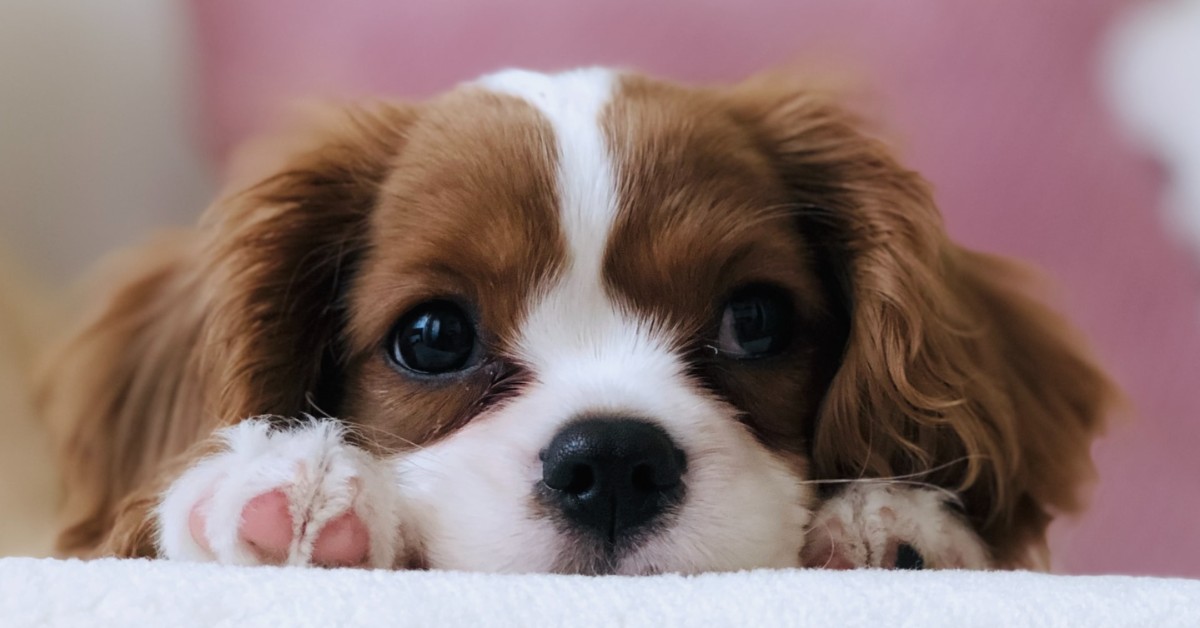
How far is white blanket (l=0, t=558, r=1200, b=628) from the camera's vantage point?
2.63 ft

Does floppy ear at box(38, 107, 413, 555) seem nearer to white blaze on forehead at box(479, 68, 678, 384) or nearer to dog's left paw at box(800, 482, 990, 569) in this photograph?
white blaze on forehead at box(479, 68, 678, 384)

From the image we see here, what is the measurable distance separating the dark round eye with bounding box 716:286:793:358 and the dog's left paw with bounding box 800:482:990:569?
0.66 ft

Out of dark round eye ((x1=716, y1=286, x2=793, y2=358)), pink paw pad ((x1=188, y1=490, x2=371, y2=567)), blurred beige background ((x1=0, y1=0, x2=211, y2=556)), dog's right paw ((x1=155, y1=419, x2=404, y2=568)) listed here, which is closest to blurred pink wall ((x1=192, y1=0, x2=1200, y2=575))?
blurred beige background ((x1=0, y1=0, x2=211, y2=556))

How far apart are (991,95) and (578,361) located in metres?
1.46

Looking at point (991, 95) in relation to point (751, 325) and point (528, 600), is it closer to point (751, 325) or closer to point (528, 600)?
point (751, 325)

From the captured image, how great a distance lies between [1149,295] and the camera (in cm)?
233

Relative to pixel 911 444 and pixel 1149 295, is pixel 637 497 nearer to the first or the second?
pixel 911 444

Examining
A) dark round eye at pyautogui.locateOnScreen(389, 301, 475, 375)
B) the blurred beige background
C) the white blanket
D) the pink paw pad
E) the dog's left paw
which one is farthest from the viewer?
the blurred beige background

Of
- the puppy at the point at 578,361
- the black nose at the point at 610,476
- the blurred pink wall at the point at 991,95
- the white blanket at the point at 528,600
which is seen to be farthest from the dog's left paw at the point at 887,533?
the blurred pink wall at the point at 991,95

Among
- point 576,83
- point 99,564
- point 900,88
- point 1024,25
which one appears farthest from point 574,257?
point 1024,25

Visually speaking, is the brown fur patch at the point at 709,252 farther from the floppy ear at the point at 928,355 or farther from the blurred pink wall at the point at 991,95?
the blurred pink wall at the point at 991,95

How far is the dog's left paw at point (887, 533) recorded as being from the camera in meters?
1.23

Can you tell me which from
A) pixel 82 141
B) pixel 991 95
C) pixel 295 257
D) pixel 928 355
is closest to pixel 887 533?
pixel 928 355

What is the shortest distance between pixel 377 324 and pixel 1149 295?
1699 mm
